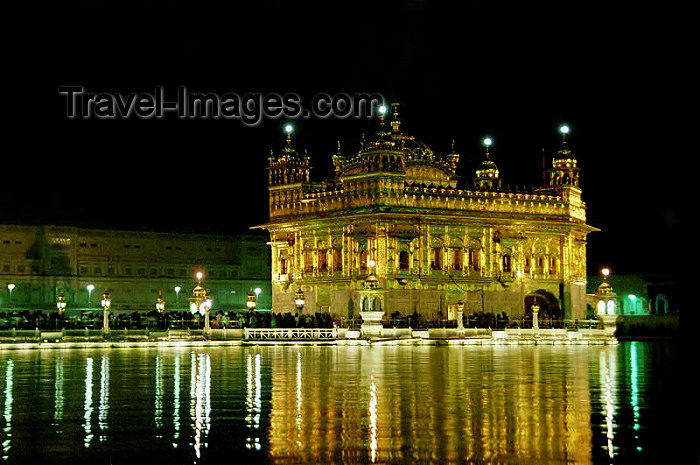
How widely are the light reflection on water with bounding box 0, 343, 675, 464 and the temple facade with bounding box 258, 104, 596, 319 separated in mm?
24968

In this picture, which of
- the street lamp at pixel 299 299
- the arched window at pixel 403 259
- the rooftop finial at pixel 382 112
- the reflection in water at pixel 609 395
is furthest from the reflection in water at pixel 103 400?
the rooftop finial at pixel 382 112

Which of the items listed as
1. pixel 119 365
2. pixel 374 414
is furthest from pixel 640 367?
pixel 374 414

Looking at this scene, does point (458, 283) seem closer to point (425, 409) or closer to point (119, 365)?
point (119, 365)

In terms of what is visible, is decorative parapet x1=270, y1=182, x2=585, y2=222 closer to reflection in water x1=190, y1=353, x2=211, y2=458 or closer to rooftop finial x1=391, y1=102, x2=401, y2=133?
rooftop finial x1=391, y1=102, x2=401, y2=133

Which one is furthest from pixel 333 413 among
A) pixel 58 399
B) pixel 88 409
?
pixel 58 399

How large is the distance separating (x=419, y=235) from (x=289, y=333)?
942 cm

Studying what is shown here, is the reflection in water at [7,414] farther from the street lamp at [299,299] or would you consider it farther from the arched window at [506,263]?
the arched window at [506,263]

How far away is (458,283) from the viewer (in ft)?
179

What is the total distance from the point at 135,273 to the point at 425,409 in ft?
191

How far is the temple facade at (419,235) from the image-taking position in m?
52.7

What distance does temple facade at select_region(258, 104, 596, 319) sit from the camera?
52688mm

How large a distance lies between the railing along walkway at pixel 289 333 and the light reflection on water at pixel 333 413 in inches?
692

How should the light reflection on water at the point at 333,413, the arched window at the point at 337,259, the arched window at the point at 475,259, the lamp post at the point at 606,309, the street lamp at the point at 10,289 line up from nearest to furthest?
the light reflection on water at the point at 333,413 < the lamp post at the point at 606,309 < the arched window at the point at 337,259 < the arched window at the point at 475,259 < the street lamp at the point at 10,289

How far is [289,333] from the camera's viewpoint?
45.8 metres
